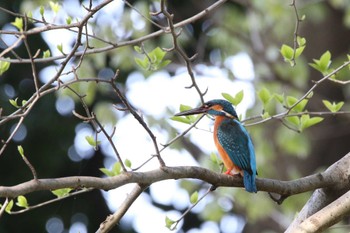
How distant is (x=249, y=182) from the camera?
3537 millimetres

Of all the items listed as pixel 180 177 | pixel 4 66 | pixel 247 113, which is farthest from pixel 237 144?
pixel 247 113

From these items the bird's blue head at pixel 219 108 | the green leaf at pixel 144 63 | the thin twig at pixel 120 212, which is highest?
the green leaf at pixel 144 63

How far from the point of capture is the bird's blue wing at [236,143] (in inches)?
160

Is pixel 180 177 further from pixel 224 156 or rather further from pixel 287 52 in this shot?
pixel 224 156

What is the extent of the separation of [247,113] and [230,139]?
10.0 feet

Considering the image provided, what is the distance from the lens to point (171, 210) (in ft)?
29.2

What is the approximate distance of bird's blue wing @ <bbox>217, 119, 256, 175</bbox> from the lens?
406 cm

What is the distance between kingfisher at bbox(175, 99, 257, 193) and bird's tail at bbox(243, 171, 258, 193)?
6 centimetres

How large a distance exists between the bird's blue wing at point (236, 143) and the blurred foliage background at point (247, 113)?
107 inches

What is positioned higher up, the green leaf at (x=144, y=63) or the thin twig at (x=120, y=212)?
the green leaf at (x=144, y=63)

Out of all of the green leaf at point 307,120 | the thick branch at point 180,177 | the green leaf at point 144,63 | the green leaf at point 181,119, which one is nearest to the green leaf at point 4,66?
the green leaf at point 144,63

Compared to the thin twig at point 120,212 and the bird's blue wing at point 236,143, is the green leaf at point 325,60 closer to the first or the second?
the bird's blue wing at point 236,143

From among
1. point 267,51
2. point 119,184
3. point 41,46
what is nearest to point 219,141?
point 119,184

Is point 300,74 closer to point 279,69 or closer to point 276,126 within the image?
point 279,69
